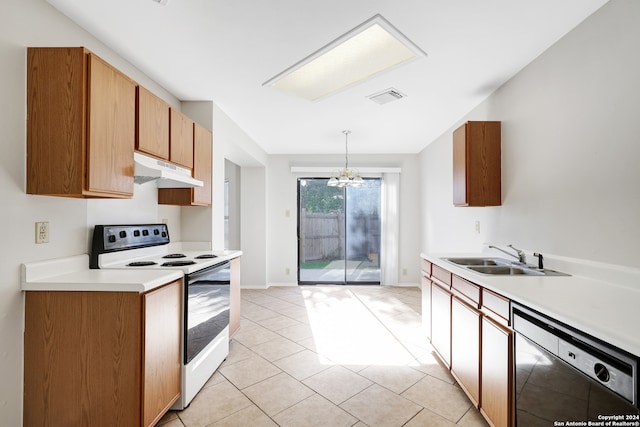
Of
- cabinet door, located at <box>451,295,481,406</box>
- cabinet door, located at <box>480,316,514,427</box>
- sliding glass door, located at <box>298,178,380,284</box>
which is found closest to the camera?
cabinet door, located at <box>480,316,514,427</box>

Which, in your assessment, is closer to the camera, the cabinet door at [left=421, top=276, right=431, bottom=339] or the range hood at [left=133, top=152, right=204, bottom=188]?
the range hood at [left=133, top=152, right=204, bottom=188]

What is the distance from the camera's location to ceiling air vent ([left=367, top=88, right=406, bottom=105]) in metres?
2.83

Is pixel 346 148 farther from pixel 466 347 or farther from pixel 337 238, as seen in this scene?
pixel 466 347

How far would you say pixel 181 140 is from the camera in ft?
8.48

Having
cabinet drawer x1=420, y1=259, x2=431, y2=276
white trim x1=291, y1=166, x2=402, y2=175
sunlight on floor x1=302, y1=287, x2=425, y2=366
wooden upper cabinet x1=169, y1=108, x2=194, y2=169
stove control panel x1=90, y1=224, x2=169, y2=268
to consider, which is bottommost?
sunlight on floor x1=302, y1=287, x2=425, y2=366

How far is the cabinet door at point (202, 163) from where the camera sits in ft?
9.27

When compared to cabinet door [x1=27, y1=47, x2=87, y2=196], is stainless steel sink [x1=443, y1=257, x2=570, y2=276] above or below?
below

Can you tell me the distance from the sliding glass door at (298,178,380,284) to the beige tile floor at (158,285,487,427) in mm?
1790

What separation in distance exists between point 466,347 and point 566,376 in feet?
2.94

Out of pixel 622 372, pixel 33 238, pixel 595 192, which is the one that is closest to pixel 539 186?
pixel 595 192

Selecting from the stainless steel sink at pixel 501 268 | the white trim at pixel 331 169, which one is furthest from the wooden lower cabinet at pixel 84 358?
the white trim at pixel 331 169

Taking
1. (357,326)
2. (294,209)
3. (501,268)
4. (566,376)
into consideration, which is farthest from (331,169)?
(566,376)

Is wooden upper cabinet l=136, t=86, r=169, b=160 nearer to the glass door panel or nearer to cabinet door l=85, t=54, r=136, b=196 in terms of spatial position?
cabinet door l=85, t=54, r=136, b=196

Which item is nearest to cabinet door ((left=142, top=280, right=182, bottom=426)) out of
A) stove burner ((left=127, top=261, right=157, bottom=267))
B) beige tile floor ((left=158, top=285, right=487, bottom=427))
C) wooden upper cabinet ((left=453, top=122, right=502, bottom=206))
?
beige tile floor ((left=158, top=285, right=487, bottom=427))
